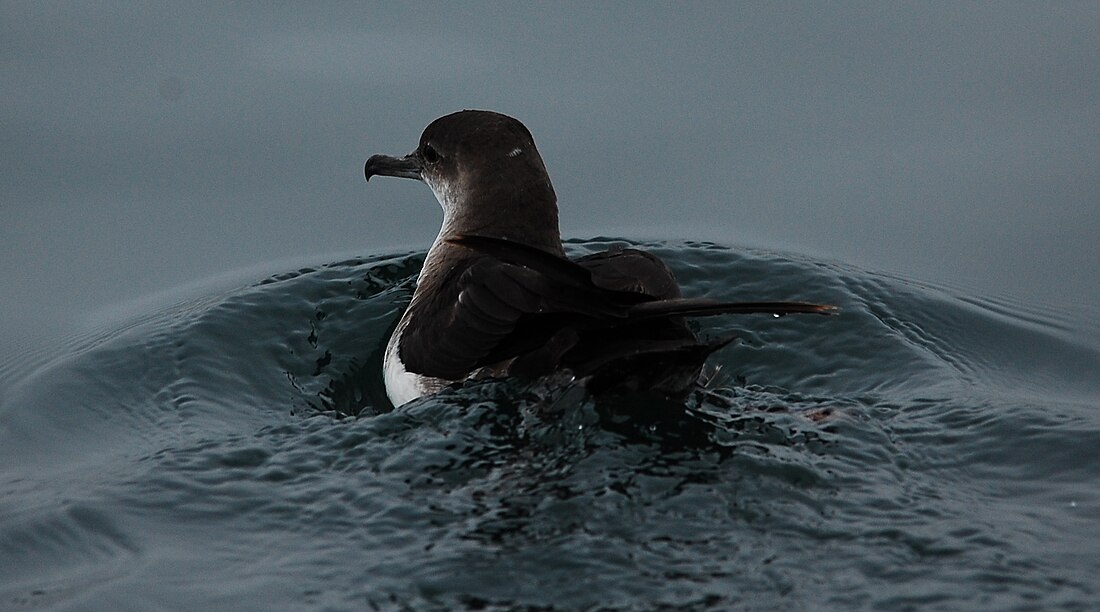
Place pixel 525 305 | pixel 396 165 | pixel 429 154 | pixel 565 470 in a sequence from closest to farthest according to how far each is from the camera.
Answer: pixel 565 470 → pixel 525 305 → pixel 429 154 → pixel 396 165

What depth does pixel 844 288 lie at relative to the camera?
28.8ft

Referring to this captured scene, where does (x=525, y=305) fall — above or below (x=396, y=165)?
below

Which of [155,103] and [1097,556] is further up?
[155,103]

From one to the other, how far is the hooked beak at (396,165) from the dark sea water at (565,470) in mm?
902

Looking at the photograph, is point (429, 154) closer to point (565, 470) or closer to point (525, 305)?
point (525, 305)

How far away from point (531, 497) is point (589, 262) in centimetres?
162

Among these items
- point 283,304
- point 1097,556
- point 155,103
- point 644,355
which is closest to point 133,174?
point 155,103

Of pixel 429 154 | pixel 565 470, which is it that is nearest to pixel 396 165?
pixel 429 154

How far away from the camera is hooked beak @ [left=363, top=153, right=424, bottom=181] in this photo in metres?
8.98

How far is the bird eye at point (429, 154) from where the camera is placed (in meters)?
8.81

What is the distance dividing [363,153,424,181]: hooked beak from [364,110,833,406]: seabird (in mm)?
424

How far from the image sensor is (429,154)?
8.86m

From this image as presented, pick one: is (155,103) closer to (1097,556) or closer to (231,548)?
(231,548)

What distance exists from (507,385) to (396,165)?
2.42 meters
